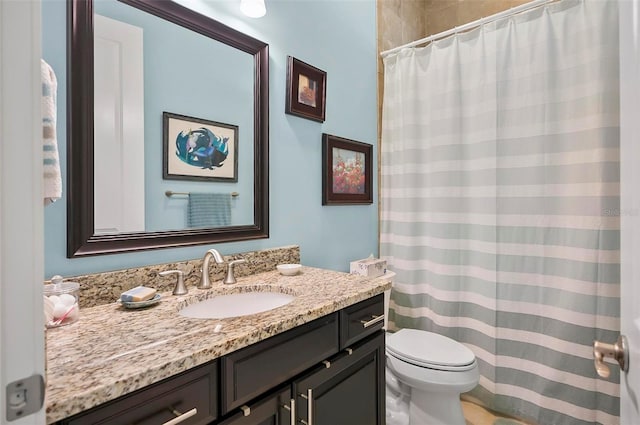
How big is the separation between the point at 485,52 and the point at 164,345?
205cm

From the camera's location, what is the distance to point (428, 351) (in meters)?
1.63

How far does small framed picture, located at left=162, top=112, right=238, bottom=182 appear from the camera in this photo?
124 centimetres

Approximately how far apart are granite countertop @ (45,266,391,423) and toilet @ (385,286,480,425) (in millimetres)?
621

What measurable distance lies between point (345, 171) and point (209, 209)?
895 mm

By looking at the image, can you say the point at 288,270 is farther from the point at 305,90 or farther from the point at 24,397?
the point at 24,397

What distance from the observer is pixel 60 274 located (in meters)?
0.98

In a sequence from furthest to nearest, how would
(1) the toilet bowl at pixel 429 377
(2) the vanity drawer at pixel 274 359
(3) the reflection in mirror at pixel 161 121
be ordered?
(1) the toilet bowl at pixel 429 377 → (3) the reflection in mirror at pixel 161 121 → (2) the vanity drawer at pixel 274 359

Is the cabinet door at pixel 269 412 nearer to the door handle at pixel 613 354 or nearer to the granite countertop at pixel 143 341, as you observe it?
the granite countertop at pixel 143 341

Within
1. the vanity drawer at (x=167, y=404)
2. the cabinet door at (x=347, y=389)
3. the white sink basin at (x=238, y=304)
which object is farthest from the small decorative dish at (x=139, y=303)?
the cabinet door at (x=347, y=389)

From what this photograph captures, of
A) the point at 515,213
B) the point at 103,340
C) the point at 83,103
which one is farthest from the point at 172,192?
the point at 515,213

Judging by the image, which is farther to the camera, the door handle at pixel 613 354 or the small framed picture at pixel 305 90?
the small framed picture at pixel 305 90

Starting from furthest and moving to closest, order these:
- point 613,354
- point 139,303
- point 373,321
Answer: point 373,321
point 139,303
point 613,354

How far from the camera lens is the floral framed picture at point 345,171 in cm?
186

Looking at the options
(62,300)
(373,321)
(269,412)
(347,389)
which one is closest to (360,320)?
(373,321)
